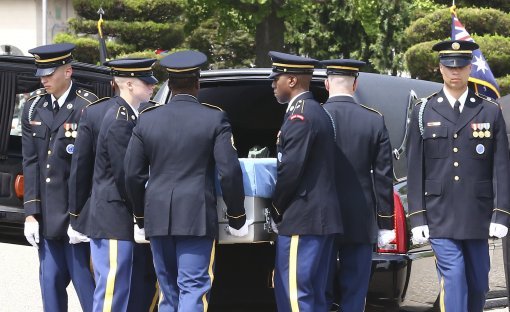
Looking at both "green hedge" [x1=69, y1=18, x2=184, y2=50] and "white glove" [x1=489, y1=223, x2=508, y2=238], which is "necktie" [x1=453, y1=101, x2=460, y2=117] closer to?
"white glove" [x1=489, y1=223, x2=508, y2=238]

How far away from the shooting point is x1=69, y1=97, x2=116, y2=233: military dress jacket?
6.56 meters

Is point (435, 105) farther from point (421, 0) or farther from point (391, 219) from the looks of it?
point (421, 0)

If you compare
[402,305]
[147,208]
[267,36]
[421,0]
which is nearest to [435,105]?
[402,305]

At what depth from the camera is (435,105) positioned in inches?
262

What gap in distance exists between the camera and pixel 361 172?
6465 millimetres

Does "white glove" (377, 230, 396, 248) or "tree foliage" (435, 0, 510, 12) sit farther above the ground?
"tree foliage" (435, 0, 510, 12)

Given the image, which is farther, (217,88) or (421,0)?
(421,0)

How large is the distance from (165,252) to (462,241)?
1.76m

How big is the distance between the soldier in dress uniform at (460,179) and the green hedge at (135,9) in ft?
71.8

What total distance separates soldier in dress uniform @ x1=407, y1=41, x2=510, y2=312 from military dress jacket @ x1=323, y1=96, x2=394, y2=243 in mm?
227

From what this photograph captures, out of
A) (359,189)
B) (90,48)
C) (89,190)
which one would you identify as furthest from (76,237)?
(90,48)

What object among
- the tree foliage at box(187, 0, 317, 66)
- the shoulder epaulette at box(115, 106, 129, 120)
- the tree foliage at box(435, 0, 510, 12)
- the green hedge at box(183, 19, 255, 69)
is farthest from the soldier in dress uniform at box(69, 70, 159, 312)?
the green hedge at box(183, 19, 255, 69)

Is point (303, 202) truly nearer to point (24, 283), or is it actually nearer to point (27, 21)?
point (24, 283)

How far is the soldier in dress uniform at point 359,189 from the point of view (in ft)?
21.0
